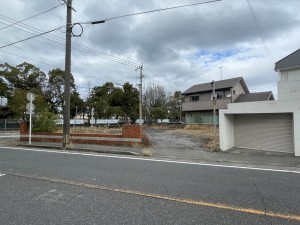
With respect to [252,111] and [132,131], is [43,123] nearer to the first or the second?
[132,131]

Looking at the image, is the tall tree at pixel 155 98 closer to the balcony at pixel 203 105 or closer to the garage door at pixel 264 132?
the balcony at pixel 203 105

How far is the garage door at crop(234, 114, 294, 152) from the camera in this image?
11.8 meters

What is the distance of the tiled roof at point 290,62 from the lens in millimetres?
17681

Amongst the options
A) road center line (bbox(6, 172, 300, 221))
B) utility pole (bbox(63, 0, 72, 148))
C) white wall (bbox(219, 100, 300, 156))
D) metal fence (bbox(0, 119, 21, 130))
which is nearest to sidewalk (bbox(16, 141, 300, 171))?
white wall (bbox(219, 100, 300, 156))

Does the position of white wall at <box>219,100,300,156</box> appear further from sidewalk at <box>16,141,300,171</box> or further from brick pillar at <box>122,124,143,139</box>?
brick pillar at <box>122,124,143,139</box>

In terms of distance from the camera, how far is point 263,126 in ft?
41.5

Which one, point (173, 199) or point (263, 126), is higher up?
point (263, 126)

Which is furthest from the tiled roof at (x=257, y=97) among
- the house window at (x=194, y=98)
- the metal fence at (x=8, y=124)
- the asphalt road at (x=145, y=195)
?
the metal fence at (x=8, y=124)

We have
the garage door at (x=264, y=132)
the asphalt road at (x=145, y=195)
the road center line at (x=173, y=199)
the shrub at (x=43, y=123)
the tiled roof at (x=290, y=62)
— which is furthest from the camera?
the tiled roof at (x=290, y=62)

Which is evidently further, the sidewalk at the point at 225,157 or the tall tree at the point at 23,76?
the tall tree at the point at 23,76

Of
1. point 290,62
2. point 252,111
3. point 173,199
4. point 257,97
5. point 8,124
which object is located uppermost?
point 290,62

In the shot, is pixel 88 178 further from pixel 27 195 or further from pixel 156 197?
pixel 156 197

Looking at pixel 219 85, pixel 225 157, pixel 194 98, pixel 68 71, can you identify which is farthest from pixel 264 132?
pixel 194 98

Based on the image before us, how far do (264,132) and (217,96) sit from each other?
27.6m
